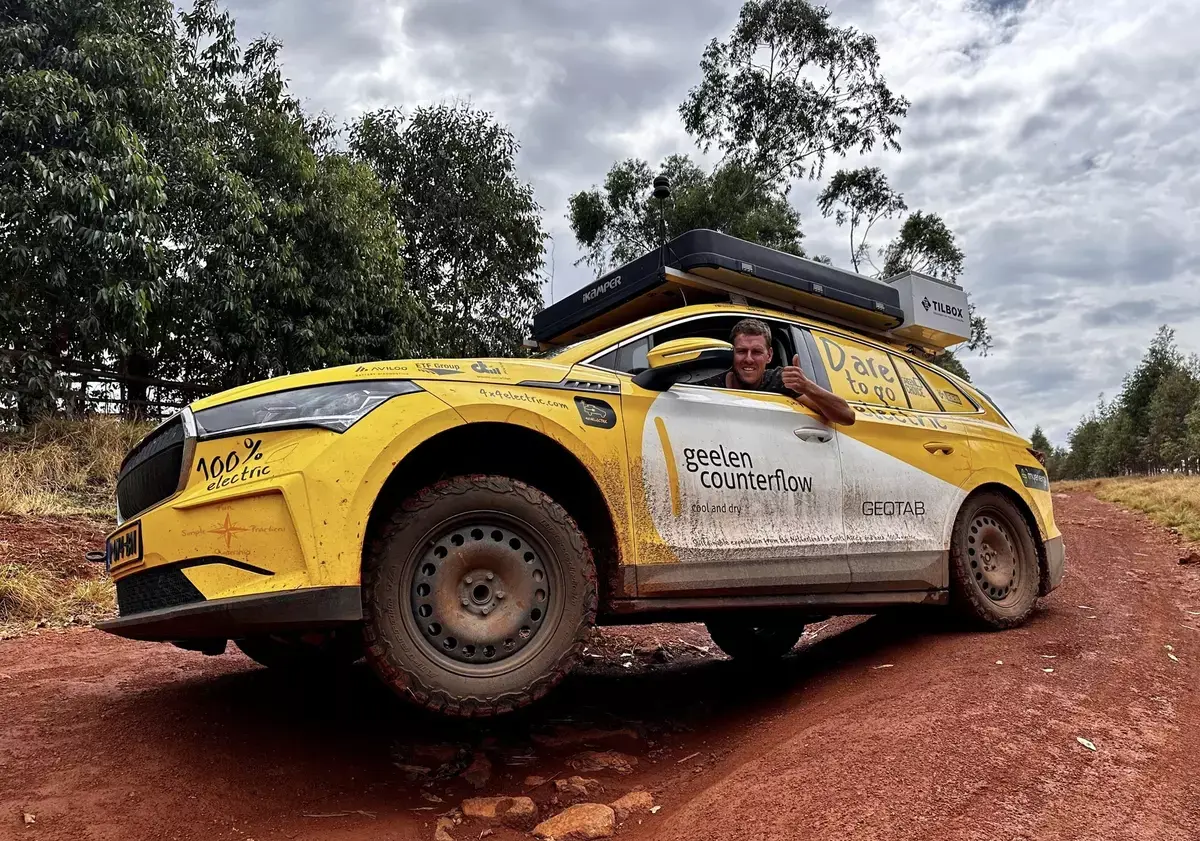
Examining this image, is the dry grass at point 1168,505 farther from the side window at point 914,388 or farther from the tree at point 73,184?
A: the tree at point 73,184

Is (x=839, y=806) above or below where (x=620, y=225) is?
below

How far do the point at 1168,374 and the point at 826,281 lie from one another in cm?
4874

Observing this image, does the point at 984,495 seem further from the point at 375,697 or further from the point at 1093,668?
the point at 375,697

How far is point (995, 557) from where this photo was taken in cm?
486

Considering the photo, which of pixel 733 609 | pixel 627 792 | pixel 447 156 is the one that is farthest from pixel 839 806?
pixel 447 156

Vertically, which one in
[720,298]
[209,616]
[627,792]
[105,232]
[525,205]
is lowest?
[627,792]

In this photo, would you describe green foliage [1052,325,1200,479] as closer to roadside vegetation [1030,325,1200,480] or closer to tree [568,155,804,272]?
roadside vegetation [1030,325,1200,480]

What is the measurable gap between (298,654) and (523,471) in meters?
1.82

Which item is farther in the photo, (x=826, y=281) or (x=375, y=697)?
(x=826, y=281)

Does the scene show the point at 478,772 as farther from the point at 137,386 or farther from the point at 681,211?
the point at 681,211

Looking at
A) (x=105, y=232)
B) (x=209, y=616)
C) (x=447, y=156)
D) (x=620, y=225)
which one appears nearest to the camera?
(x=209, y=616)

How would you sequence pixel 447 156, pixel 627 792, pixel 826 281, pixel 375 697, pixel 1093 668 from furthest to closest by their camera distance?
pixel 447 156, pixel 826 281, pixel 375 697, pixel 1093 668, pixel 627 792

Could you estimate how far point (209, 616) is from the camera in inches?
102

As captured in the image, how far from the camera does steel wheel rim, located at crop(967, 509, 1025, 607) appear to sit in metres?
4.70
